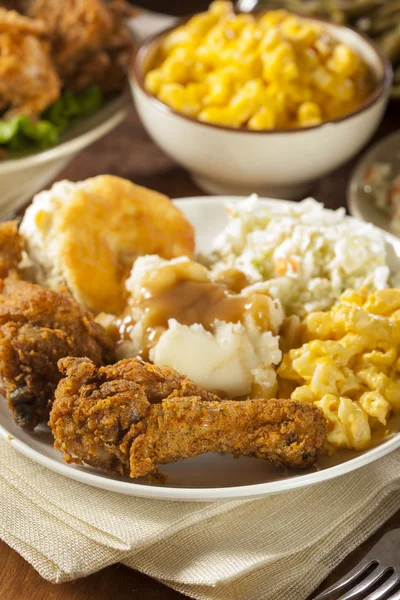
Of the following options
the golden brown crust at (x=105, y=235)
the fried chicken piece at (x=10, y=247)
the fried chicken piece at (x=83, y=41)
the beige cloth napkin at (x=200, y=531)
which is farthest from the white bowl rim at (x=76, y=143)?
the beige cloth napkin at (x=200, y=531)

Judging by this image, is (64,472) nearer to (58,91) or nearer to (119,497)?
(119,497)

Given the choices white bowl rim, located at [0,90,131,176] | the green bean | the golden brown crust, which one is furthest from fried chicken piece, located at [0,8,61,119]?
the green bean

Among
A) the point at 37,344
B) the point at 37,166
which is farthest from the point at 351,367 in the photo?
the point at 37,166

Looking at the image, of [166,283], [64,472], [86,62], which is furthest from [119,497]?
[86,62]

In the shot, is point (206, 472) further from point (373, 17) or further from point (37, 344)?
point (373, 17)

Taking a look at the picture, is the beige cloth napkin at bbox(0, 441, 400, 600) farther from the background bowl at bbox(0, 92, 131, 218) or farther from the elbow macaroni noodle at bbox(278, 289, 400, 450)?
the background bowl at bbox(0, 92, 131, 218)
